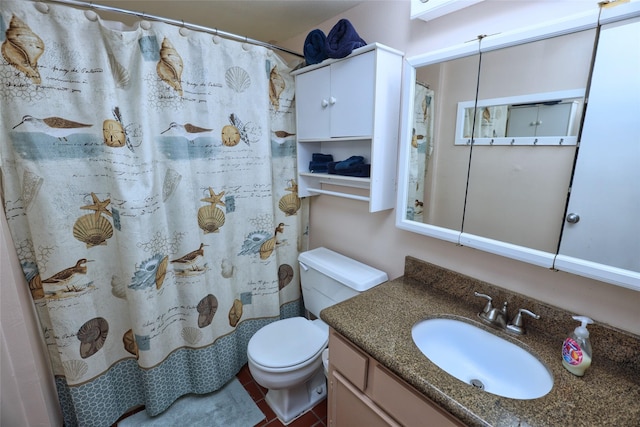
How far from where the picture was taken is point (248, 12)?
1646 mm

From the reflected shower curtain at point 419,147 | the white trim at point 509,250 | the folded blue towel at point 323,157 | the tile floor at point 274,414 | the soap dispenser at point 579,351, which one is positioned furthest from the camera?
the folded blue towel at point 323,157

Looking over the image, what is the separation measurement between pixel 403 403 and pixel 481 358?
399mm

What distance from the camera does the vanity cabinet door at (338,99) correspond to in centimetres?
134

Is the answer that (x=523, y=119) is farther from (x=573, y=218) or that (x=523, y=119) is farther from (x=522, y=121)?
(x=573, y=218)

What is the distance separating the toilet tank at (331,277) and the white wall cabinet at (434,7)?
1.24 metres

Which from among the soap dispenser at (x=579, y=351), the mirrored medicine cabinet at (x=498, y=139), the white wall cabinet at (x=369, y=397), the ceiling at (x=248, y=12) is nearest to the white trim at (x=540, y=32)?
the mirrored medicine cabinet at (x=498, y=139)

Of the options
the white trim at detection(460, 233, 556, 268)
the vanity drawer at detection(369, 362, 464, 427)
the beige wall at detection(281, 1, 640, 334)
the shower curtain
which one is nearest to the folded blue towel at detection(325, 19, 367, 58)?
the beige wall at detection(281, 1, 640, 334)

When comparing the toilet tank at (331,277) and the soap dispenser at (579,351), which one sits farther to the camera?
the toilet tank at (331,277)

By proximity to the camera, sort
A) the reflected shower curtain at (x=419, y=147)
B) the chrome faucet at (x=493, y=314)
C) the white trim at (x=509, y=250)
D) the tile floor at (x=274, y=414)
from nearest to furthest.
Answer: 1. the white trim at (x=509, y=250)
2. the chrome faucet at (x=493, y=314)
3. the reflected shower curtain at (x=419, y=147)
4. the tile floor at (x=274, y=414)

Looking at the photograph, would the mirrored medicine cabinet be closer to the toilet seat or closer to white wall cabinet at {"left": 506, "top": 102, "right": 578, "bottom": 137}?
white wall cabinet at {"left": 506, "top": 102, "right": 578, "bottom": 137}

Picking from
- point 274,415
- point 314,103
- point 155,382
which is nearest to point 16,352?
point 155,382

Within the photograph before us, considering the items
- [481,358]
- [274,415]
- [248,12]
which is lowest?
[274,415]

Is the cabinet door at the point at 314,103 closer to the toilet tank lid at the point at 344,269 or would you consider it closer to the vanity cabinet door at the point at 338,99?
the vanity cabinet door at the point at 338,99

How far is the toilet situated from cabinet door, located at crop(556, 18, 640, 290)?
88 cm
